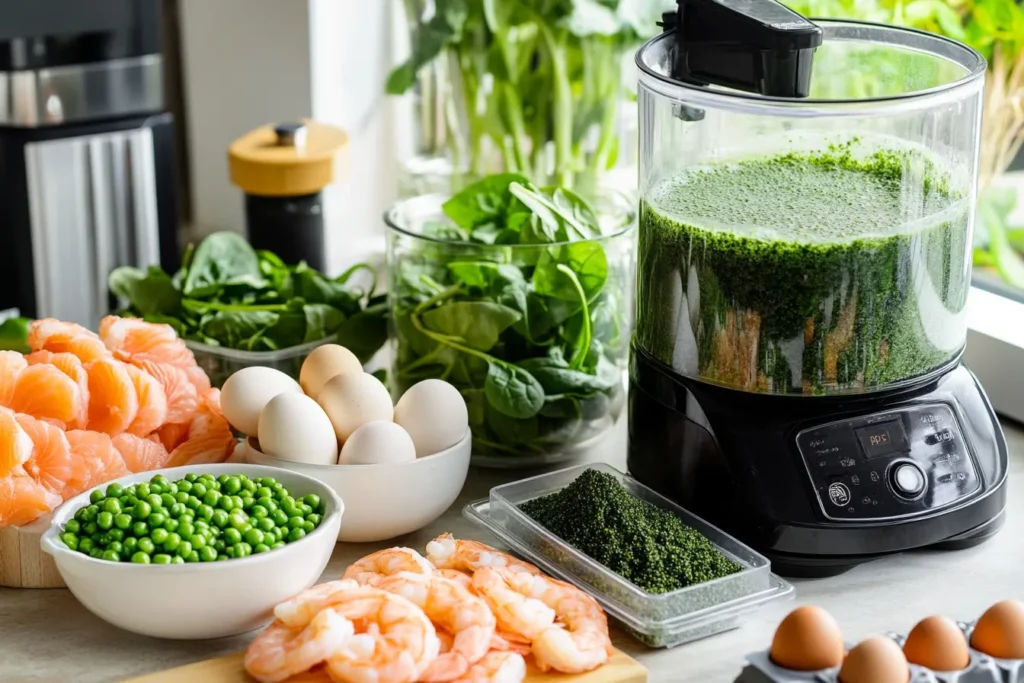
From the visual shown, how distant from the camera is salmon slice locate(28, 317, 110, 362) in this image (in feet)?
3.51

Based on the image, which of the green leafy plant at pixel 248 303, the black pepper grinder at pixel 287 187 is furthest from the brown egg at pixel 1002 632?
the black pepper grinder at pixel 287 187

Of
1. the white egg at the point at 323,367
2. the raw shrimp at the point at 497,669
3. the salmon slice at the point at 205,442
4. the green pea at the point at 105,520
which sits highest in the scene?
the white egg at the point at 323,367

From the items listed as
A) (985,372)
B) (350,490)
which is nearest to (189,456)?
(350,490)

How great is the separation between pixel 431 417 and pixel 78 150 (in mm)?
1165

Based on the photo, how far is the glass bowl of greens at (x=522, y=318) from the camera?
114 cm

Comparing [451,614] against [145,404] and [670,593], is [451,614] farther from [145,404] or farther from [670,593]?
[145,404]

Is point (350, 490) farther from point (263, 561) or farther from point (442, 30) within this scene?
point (442, 30)

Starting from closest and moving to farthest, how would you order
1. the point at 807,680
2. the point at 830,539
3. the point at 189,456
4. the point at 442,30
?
1. the point at 807,680
2. the point at 830,539
3. the point at 189,456
4. the point at 442,30

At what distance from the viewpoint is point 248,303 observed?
132 centimetres

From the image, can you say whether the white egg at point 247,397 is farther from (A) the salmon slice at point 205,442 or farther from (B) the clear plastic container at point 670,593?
(B) the clear plastic container at point 670,593

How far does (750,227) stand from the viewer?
0.98m

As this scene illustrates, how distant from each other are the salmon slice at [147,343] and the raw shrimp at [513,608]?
15.4 inches

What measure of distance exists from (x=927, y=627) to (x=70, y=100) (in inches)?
62.5

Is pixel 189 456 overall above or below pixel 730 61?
below
